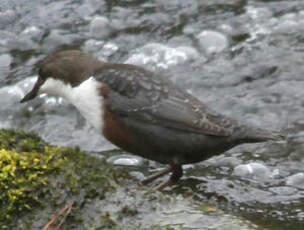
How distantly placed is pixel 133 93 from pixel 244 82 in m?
2.40

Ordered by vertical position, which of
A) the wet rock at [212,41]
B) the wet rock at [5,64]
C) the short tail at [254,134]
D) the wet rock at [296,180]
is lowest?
the wet rock at [296,180]

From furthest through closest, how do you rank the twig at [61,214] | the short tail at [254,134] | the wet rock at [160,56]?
the wet rock at [160,56], the short tail at [254,134], the twig at [61,214]

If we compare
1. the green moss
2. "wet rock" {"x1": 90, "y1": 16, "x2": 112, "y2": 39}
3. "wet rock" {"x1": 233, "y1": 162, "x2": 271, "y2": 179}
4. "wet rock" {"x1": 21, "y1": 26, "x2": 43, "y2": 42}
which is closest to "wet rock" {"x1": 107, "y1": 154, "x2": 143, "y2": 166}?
"wet rock" {"x1": 233, "y1": 162, "x2": 271, "y2": 179}

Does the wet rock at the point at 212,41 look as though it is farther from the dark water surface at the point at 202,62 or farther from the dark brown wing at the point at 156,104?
the dark brown wing at the point at 156,104

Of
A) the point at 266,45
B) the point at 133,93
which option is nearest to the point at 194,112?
the point at 133,93

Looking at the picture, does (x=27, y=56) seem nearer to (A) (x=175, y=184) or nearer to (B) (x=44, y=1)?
(B) (x=44, y=1)

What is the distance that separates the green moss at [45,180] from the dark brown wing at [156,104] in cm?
92

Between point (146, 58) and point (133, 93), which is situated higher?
point (133, 93)

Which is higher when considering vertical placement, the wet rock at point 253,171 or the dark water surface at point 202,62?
the dark water surface at point 202,62

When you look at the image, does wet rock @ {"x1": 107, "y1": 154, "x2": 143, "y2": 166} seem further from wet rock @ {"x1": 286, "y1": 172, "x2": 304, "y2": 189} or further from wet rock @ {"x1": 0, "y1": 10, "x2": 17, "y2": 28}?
wet rock @ {"x1": 0, "y1": 10, "x2": 17, "y2": 28}

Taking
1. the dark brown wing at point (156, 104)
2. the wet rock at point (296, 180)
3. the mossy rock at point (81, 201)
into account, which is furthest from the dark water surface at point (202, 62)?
the mossy rock at point (81, 201)

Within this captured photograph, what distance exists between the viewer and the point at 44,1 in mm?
8031

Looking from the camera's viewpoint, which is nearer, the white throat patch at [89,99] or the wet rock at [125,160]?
the white throat patch at [89,99]

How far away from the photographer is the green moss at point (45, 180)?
10.1 ft
